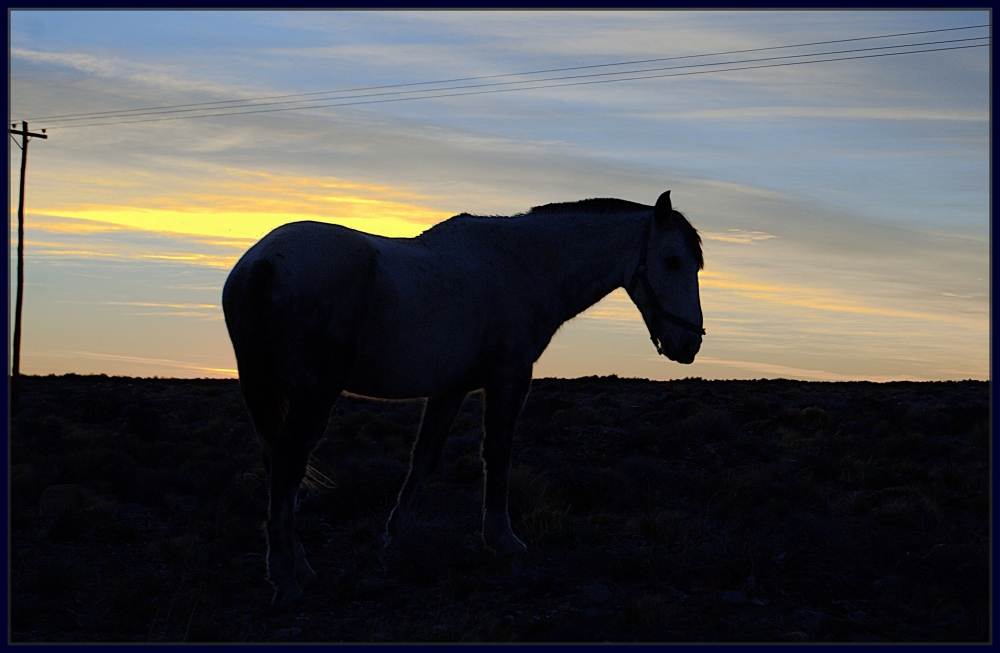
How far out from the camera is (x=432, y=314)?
688 centimetres

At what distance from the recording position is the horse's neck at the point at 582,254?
797 cm

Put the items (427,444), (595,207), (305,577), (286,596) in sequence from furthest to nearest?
1. (595,207)
2. (427,444)
3. (305,577)
4. (286,596)

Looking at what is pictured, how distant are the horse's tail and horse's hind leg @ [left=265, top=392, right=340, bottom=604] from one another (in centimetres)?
20

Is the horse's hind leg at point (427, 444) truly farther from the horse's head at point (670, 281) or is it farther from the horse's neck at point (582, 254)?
the horse's head at point (670, 281)

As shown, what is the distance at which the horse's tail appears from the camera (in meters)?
6.20

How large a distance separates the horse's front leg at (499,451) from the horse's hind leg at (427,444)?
50cm

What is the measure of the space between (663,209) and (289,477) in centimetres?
398

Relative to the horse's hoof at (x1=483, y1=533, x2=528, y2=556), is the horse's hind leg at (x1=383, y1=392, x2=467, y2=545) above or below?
above

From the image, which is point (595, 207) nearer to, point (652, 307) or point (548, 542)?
point (652, 307)

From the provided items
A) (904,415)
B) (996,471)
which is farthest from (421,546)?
(904,415)

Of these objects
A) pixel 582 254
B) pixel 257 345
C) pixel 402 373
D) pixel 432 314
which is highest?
pixel 582 254

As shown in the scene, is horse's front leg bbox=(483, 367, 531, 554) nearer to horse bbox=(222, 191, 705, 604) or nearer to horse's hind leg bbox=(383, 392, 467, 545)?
horse bbox=(222, 191, 705, 604)

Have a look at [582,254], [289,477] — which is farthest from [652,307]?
[289,477]

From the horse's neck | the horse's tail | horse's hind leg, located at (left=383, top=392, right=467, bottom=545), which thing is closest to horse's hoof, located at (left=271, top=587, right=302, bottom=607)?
the horse's tail
